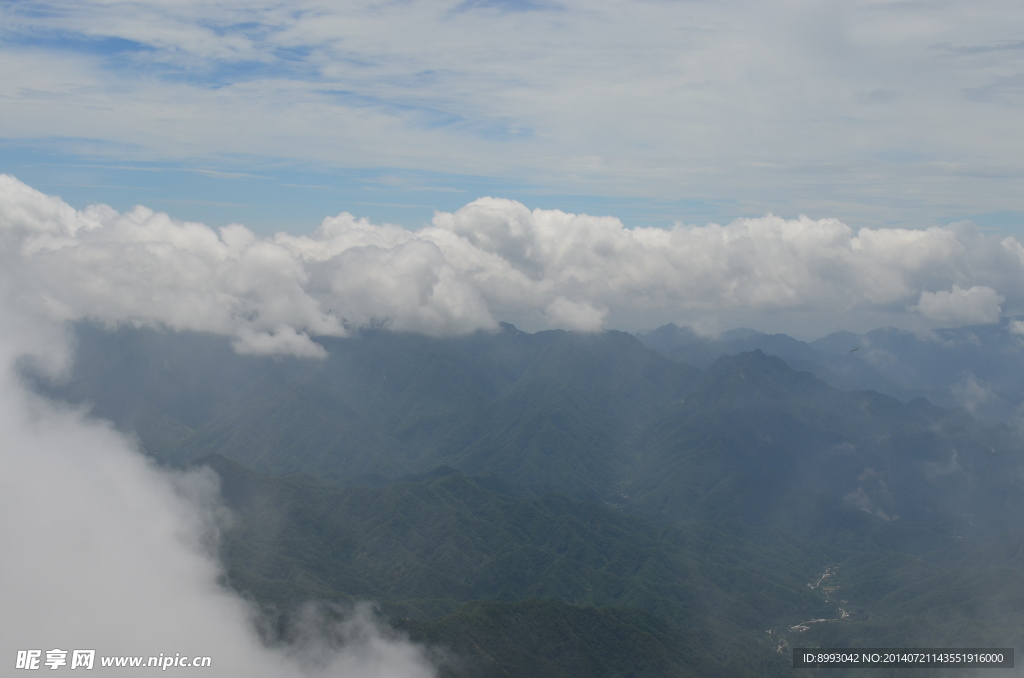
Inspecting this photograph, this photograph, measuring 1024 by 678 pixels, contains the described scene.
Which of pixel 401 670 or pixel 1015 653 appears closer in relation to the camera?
pixel 401 670

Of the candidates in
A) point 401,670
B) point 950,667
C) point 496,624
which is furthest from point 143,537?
point 950,667

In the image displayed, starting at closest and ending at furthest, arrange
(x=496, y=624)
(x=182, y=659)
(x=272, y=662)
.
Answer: (x=182, y=659), (x=272, y=662), (x=496, y=624)

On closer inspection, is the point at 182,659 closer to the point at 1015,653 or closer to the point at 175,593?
the point at 175,593

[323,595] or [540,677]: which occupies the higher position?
[323,595]

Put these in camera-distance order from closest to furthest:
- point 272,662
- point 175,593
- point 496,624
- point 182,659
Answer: point 182,659
point 272,662
point 175,593
point 496,624

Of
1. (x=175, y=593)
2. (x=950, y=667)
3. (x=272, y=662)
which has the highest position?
(x=175, y=593)

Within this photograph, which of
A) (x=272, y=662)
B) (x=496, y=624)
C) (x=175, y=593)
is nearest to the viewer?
(x=272, y=662)

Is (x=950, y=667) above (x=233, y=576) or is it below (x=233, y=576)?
below

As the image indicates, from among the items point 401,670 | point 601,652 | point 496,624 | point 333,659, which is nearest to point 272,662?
point 333,659

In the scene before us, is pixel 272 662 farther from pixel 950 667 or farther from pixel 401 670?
pixel 950 667
